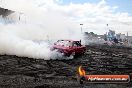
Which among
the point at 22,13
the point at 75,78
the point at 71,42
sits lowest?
the point at 75,78

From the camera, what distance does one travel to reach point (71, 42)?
74.3 ft

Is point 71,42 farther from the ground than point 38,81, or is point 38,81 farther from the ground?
point 71,42

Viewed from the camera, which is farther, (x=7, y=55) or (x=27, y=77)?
(x=7, y=55)

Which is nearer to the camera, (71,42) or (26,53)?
(26,53)

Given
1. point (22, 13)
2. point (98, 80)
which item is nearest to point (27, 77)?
point (98, 80)

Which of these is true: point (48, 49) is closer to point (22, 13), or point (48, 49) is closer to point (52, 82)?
point (52, 82)

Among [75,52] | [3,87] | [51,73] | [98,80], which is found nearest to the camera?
[98,80]

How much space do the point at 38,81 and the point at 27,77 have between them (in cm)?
102

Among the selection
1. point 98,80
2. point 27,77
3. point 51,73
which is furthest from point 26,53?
point 98,80

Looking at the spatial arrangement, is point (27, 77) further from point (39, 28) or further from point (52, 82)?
point (39, 28)

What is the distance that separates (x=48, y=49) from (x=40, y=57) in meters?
0.99

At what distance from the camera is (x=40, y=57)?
19.8 meters

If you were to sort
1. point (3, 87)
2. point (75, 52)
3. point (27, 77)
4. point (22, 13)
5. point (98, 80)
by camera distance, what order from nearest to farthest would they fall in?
point (98, 80) < point (3, 87) < point (27, 77) < point (75, 52) < point (22, 13)

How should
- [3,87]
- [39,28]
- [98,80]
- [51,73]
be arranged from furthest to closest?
[39,28] → [51,73] → [3,87] → [98,80]
